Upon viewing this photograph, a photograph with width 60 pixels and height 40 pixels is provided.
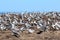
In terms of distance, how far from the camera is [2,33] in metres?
14.2

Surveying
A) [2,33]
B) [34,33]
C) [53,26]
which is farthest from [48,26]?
[2,33]

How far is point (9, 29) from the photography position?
1476cm

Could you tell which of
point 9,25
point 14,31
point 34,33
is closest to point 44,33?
point 34,33

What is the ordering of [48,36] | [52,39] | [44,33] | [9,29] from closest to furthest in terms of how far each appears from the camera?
[52,39]
[48,36]
[44,33]
[9,29]

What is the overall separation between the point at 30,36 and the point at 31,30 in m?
1.38

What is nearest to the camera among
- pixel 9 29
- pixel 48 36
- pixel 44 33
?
pixel 48 36

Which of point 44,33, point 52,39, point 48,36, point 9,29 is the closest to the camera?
point 52,39

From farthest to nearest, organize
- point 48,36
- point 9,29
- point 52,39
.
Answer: point 9,29
point 48,36
point 52,39

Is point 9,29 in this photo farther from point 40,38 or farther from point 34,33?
point 40,38

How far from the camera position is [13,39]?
12.2m

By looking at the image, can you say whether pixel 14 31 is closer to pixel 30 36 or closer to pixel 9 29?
pixel 30 36

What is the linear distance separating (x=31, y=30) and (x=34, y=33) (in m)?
0.64

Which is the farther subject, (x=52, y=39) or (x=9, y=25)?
(x=9, y=25)

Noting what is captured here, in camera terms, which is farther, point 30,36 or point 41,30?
point 41,30
